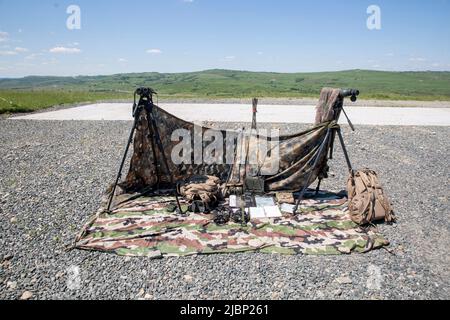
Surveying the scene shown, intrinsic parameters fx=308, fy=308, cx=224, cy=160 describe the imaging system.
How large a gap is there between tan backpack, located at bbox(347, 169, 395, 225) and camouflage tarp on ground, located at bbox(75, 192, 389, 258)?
25cm

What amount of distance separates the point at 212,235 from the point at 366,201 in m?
2.92

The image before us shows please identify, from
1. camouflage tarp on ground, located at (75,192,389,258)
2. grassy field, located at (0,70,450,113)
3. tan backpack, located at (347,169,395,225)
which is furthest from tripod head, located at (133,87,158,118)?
grassy field, located at (0,70,450,113)

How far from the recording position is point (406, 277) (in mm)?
4246

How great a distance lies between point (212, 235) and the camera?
5.29m

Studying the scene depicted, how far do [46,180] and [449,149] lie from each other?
1362 cm

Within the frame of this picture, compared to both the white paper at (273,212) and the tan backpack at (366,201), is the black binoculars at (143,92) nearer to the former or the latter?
the white paper at (273,212)

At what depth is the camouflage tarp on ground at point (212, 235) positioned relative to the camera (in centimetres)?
488

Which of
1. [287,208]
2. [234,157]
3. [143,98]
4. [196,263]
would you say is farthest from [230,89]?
[196,263]

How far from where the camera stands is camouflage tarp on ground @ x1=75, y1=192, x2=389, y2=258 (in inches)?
192

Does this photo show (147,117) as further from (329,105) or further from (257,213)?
Answer: (329,105)

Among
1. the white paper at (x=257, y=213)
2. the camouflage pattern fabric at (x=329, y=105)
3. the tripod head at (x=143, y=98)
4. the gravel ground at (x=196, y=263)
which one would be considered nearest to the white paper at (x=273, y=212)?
the white paper at (x=257, y=213)

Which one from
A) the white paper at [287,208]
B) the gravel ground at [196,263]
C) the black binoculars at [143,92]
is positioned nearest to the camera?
the gravel ground at [196,263]

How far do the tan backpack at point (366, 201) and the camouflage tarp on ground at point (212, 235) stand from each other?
248mm

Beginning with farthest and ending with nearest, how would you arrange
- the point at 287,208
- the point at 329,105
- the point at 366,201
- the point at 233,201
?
1. the point at 233,201
2. the point at 287,208
3. the point at 329,105
4. the point at 366,201
